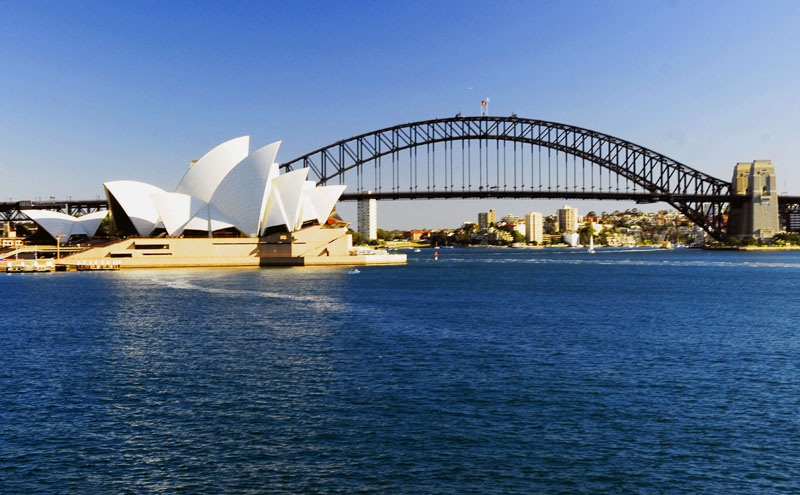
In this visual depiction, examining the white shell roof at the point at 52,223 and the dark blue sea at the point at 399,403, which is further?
the white shell roof at the point at 52,223

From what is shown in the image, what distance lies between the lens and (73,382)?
15594 millimetres

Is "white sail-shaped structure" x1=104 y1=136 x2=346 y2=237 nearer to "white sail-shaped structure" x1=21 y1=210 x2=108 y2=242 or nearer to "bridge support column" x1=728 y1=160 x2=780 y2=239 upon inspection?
"white sail-shaped structure" x1=21 y1=210 x2=108 y2=242

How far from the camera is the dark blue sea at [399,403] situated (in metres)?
9.92

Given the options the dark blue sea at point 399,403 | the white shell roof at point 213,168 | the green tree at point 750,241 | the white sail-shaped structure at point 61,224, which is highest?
the white shell roof at point 213,168

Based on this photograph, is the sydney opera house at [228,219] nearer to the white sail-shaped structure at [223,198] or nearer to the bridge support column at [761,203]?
the white sail-shaped structure at [223,198]

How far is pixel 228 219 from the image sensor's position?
74312 mm

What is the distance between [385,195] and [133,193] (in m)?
34.1

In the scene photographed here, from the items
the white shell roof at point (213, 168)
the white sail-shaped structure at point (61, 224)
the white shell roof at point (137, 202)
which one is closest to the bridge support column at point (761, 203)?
the white shell roof at point (213, 168)

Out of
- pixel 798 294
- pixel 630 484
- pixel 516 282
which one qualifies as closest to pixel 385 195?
pixel 516 282

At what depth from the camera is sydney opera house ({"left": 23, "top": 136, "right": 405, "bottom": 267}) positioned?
7150 cm

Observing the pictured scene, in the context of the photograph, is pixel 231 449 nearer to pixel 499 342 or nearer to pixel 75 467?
pixel 75 467

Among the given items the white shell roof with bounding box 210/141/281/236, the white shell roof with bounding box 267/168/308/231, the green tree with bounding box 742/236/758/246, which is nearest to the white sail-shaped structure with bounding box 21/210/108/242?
the white shell roof with bounding box 210/141/281/236

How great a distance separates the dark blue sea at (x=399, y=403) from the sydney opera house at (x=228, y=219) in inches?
1716

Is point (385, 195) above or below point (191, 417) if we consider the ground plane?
above
